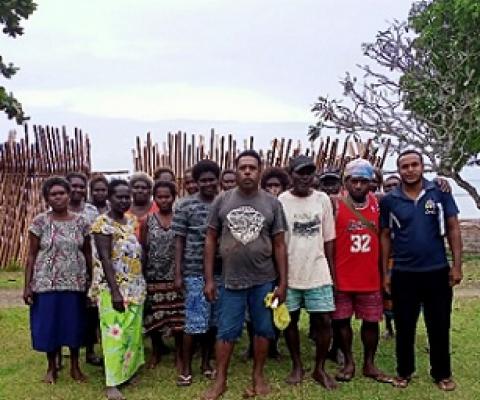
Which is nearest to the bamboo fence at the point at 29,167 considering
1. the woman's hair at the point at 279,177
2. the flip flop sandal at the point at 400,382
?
the woman's hair at the point at 279,177

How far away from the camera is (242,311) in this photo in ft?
16.8

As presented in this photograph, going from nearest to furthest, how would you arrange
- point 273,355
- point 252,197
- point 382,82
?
point 252,197 → point 273,355 → point 382,82

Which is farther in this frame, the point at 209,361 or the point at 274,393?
the point at 209,361

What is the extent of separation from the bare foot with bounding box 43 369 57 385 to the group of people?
11 mm

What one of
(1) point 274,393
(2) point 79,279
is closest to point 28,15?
(2) point 79,279

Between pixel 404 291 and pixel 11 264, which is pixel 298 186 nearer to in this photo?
pixel 404 291

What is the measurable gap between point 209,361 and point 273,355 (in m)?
0.72

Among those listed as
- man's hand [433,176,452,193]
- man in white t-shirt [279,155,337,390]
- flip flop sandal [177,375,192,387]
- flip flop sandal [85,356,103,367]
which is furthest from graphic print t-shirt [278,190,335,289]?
flip flop sandal [85,356,103,367]

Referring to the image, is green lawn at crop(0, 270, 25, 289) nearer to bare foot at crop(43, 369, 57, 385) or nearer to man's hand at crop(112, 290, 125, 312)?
bare foot at crop(43, 369, 57, 385)

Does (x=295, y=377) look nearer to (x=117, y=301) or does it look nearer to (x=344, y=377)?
(x=344, y=377)

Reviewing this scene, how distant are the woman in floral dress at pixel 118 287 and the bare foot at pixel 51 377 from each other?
0.60 meters

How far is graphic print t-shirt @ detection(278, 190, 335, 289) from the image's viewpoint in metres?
5.31

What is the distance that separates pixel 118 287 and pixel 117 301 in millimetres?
115

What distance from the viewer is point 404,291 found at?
212 inches
